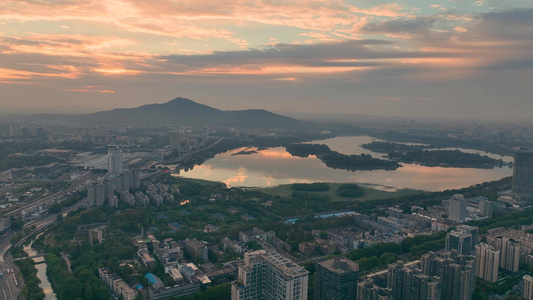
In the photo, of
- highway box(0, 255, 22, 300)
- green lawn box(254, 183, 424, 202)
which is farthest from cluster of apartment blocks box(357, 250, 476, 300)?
green lawn box(254, 183, 424, 202)

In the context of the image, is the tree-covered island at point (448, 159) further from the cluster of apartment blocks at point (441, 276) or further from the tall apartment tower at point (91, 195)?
the tall apartment tower at point (91, 195)

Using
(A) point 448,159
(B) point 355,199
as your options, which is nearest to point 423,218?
(B) point 355,199

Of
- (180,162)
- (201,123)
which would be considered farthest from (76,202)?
(201,123)

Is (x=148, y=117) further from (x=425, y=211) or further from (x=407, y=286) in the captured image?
(x=407, y=286)

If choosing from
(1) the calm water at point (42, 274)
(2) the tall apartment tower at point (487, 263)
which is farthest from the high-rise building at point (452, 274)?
(1) the calm water at point (42, 274)

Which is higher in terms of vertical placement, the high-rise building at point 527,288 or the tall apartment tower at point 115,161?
the tall apartment tower at point 115,161

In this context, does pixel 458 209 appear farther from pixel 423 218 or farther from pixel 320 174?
pixel 320 174
